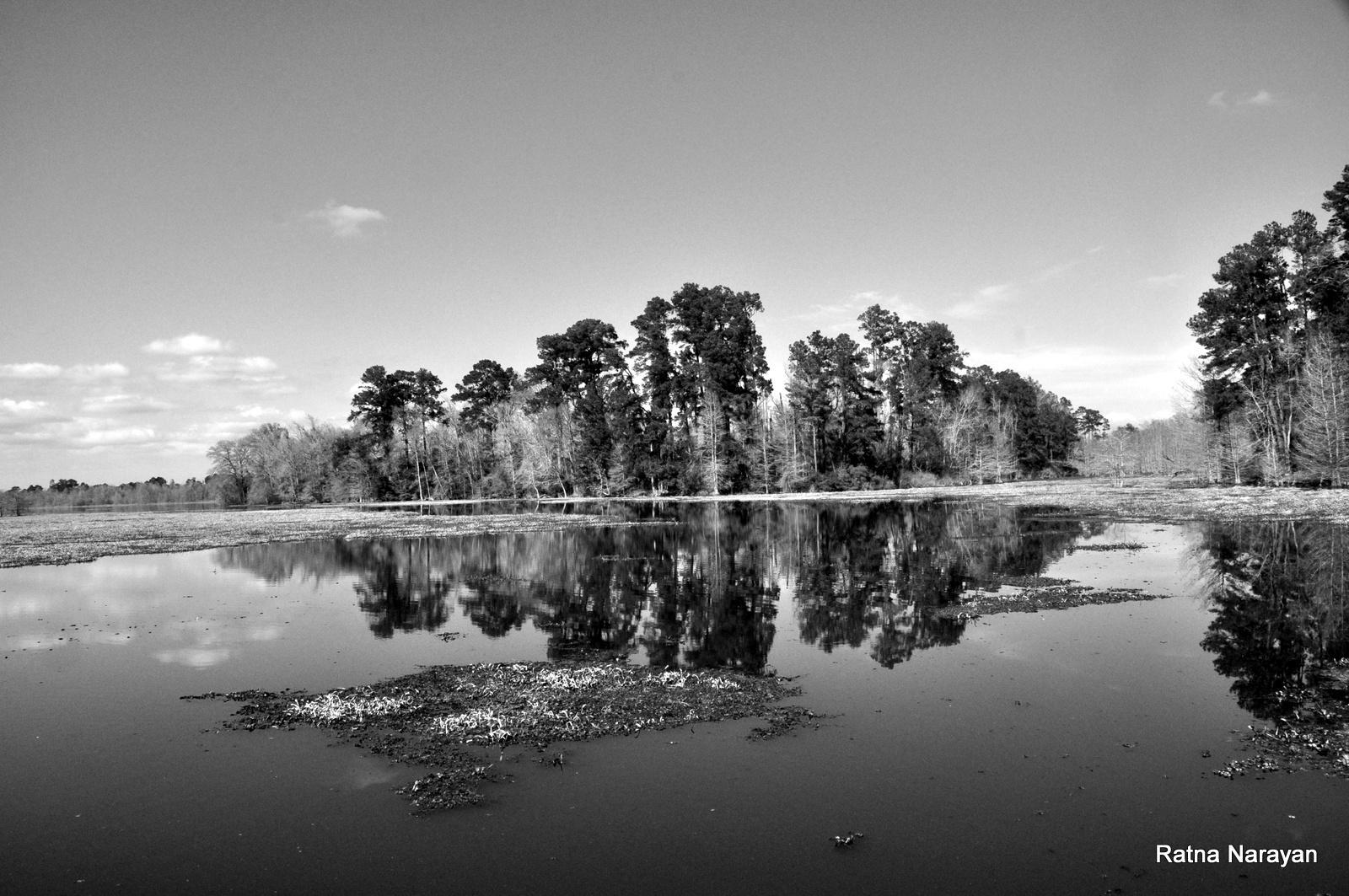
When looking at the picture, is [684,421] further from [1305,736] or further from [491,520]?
[1305,736]

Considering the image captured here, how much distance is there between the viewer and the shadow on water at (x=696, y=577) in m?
18.0

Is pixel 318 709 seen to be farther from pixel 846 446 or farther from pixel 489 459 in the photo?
pixel 489 459

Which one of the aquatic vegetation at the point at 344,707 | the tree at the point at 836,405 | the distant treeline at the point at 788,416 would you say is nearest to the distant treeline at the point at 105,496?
the distant treeline at the point at 788,416

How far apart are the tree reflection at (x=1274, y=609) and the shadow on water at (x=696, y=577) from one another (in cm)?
557

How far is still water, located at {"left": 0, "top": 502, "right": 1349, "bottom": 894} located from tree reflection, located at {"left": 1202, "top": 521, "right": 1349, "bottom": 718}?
13 centimetres

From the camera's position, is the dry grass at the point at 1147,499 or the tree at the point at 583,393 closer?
the dry grass at the point at 1147,499

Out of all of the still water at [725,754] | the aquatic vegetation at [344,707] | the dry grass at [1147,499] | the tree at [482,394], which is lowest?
the still water at [725,754]

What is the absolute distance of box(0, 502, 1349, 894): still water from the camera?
305 inches

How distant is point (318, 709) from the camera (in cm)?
1272

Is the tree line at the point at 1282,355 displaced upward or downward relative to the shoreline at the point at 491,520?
upward

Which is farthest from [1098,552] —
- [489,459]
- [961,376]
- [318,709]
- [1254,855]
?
[489,459]

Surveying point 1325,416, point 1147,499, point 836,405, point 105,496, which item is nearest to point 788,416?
point 836,405

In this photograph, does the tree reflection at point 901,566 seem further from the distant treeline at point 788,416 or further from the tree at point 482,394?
the tree at point 482,394

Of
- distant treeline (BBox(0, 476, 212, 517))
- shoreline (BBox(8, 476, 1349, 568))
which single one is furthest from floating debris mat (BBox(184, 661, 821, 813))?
distant treeline (BBox(0, 476, 212, 517))
